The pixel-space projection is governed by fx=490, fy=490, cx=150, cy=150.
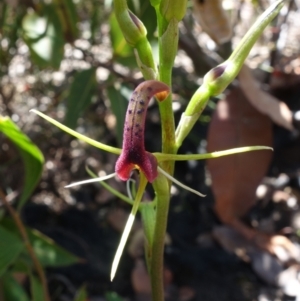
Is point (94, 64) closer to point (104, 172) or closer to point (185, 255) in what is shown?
point (104, 172)

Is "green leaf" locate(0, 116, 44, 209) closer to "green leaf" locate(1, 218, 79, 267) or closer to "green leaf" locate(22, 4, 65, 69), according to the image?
"green leaf" locate(1, 218, 79, 267)

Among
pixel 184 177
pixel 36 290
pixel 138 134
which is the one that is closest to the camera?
→ pixel 138 134

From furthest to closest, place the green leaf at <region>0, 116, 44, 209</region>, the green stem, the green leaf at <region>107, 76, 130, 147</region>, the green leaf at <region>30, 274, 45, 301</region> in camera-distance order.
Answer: the green leaf at <region>107, 76, 130, 147</region>, the green leaf at <region>30, 274, 45, 301</region>, the green leaf at <region>0, 116, 44, 209</region>, the green stem

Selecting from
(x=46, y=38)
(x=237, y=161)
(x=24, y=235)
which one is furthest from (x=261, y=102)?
(x=24, y=235)

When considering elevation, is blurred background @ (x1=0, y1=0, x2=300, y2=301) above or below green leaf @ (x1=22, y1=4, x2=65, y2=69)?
below

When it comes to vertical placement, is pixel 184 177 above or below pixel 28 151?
below

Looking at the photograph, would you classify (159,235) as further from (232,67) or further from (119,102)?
→ (119,102)

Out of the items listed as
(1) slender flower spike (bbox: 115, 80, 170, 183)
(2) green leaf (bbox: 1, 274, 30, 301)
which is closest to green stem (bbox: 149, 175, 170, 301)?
(1) slender flower spike (bbox: 115, 80, 170, 183)
